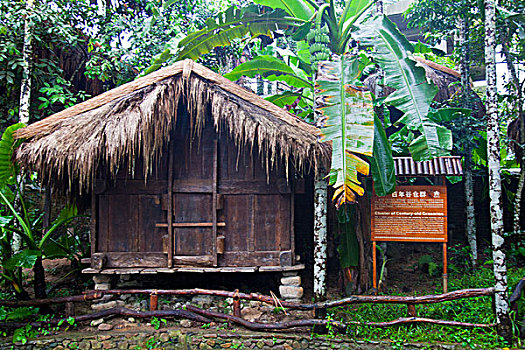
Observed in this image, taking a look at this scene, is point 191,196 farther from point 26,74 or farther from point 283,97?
point 26,74

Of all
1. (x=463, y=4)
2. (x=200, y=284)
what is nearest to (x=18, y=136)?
(x=200, y=284)

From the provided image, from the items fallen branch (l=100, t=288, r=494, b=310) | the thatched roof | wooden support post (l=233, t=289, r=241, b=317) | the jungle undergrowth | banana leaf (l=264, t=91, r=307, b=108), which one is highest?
banana leaf (l=264, t=91, r=307, b=108)

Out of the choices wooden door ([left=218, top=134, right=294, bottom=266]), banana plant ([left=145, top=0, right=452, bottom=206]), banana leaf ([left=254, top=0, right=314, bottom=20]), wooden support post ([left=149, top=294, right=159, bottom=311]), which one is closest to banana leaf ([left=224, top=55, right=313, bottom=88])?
banana plant ([left=145, top=0, right=452, bottom=206])

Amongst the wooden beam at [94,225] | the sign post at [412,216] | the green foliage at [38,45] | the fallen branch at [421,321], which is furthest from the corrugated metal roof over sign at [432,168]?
the green foliage at [38,45]

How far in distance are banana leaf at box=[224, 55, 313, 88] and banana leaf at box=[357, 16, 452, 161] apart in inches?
42.1

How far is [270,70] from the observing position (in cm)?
518

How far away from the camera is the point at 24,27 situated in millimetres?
6137

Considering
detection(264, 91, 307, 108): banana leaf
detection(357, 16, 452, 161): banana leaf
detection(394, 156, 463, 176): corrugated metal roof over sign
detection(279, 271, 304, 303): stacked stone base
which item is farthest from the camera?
detection(264, 91, 307, 108): banana leaf

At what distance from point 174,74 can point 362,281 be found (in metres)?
4.24

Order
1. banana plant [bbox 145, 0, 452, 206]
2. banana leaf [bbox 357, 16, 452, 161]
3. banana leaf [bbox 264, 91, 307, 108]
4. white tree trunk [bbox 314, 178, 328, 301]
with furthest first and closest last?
1. banana leaf [bbox 264, 91, 307, 108]
2. white tree trunk [bbox 314, 178, 328, 301]
3. banana leaf [bbox 357, 16, 452, 161]
4. banana plant [bbox 145, 0, 452, 206]

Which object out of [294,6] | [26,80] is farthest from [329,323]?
[26,80]

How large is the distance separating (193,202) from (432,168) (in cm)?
355

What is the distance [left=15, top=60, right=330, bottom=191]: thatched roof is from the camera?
14.9 ft

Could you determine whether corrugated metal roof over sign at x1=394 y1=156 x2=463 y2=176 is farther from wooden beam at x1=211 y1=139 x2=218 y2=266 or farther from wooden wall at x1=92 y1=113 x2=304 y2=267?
wooden beam at x1=211 y1=139 x2=218 y2=266
